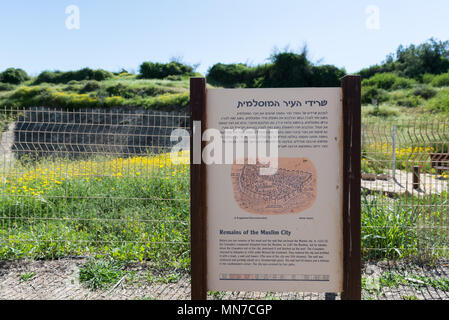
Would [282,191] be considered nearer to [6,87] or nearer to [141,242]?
[141,242]

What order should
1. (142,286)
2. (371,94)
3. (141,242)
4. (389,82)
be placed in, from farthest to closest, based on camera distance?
(389,82)
(371,94)
(141,242)
(142,286)

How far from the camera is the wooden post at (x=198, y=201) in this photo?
2.82 m

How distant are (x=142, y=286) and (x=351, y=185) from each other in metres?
2.57

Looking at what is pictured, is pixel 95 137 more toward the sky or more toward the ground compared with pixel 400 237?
more toward the sky

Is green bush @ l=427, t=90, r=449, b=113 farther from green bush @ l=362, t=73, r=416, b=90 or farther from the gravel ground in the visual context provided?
the gravel ground

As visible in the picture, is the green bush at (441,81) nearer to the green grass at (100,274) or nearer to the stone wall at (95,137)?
the stone wall at (95,137)

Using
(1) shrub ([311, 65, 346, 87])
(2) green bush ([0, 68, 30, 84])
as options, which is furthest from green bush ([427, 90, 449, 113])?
(2) green bush ([0, 68, 30, 84])

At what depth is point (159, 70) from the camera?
39031mm

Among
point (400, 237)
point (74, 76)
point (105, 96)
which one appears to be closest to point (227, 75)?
point (74, 76)

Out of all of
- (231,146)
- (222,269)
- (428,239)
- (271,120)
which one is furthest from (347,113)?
(428,239)

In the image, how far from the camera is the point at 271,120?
111 inches

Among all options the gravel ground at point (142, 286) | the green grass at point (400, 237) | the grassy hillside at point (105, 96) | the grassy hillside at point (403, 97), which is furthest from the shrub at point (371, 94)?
the gravel ground at point (142, 286)

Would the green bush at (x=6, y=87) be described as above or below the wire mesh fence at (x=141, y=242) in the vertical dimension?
above

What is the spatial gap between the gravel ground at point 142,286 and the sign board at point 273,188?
116cm
